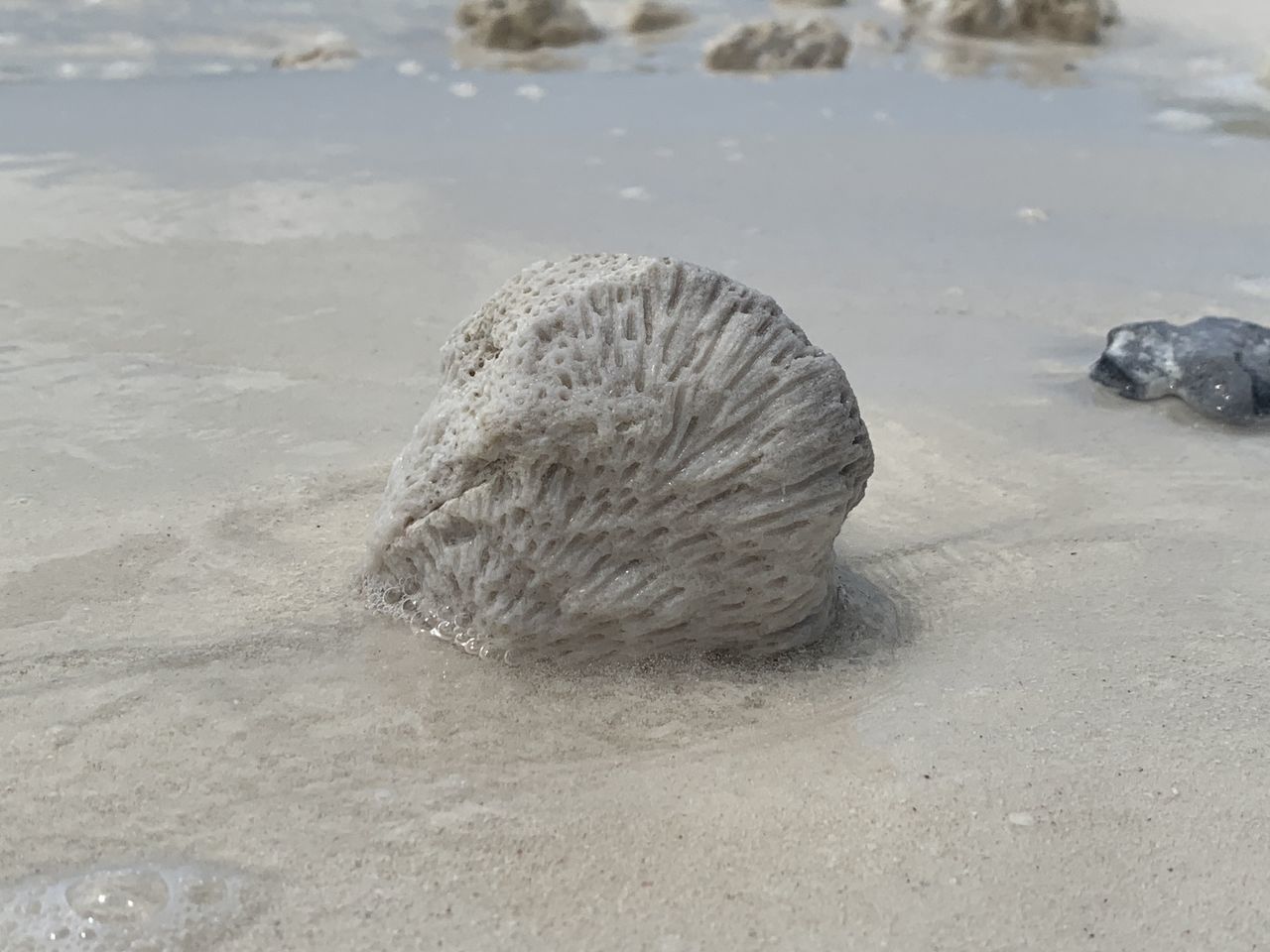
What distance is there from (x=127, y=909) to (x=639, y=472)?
105 centimetres

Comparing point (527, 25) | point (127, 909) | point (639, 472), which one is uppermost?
point (527, 25)

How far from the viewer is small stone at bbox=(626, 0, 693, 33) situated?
28.7 feet

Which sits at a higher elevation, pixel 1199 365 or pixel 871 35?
pixel 871 35

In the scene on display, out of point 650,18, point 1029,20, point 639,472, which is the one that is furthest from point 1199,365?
point 1029,20

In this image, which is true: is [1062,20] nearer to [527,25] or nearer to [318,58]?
[527,25]

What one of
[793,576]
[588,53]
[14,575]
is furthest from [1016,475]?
[588,53]

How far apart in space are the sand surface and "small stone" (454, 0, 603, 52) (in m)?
3.03

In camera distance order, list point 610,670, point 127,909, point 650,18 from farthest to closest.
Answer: point 650,18 < point 610,670 < point 127,909

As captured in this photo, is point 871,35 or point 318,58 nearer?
point 318,58

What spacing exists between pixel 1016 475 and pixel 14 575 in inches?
91.7

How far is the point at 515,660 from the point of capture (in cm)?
246

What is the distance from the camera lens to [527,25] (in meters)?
8.20

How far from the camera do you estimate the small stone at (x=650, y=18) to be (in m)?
8.76

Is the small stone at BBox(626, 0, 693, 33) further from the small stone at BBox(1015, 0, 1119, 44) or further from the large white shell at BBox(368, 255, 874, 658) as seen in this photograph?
the large white shell at BBox(368, 255, 874, 658)
